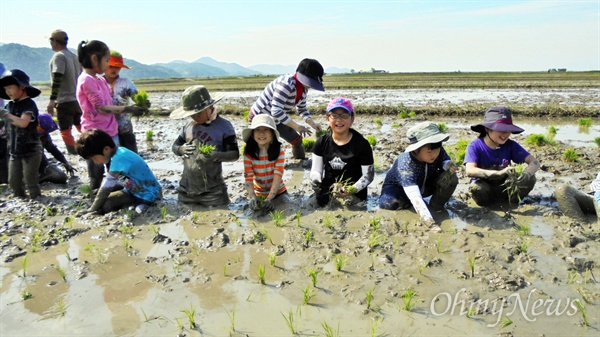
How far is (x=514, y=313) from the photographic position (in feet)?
7.71

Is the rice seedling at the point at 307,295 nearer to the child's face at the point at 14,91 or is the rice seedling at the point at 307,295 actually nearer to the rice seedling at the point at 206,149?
the rice seedling at the point at 206,149

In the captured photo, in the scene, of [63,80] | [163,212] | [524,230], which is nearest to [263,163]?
[163,212]

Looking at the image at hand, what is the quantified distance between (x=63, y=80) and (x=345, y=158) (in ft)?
13.2

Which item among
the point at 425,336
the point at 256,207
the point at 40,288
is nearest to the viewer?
the point at 425,336

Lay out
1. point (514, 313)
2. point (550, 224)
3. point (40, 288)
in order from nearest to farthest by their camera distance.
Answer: point (514, 313) < point (40, 288) < point (550, 224)

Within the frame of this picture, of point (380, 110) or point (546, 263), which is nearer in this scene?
point (546, 263)

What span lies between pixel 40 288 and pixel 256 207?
1.91 m

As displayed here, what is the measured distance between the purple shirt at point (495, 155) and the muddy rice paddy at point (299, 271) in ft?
1.48

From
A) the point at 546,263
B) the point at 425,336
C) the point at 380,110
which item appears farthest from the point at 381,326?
the point at 380,110

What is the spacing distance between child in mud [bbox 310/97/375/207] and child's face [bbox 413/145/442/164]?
461 millimetres

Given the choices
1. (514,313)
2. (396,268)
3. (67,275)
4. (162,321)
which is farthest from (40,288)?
A: (514,313)

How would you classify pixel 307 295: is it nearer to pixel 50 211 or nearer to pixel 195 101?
pixel 195 101

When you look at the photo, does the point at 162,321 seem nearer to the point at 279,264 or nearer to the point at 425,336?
the point at 279,264

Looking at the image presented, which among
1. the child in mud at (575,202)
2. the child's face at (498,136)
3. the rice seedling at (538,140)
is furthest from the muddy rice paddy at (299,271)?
the rice seedling at (538,140)
